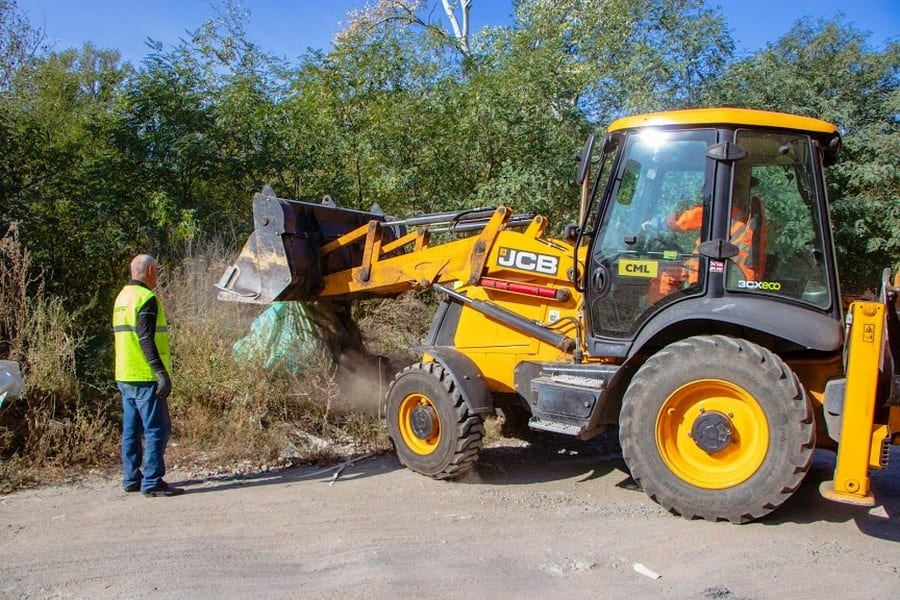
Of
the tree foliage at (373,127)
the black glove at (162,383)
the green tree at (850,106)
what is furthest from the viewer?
the green tree at (850,106)

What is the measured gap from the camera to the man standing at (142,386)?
210 inches

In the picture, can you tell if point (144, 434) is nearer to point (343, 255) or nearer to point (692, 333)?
point (343, 255)

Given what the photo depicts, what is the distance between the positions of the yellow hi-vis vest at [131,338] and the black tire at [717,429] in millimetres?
3275

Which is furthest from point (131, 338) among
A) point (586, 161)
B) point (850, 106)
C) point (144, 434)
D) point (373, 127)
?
point (850, 106)

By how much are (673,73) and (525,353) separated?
997 centimetres

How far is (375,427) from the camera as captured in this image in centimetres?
700

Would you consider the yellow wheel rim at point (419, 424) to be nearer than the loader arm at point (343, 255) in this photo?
Yes

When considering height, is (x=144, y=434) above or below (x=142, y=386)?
below

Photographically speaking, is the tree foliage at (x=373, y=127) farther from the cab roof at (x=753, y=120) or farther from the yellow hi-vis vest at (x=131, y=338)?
the cab roof at (x=753, y=120)

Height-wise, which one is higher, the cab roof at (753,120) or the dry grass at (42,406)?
the cab roof at (753,120)

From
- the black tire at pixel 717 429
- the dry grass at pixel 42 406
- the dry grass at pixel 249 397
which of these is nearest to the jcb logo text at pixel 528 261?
the black tire at pixel 717 429

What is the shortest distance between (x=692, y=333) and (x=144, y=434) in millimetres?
3874

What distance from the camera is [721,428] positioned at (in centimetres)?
471

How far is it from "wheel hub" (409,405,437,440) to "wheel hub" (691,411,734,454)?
1999 mm
